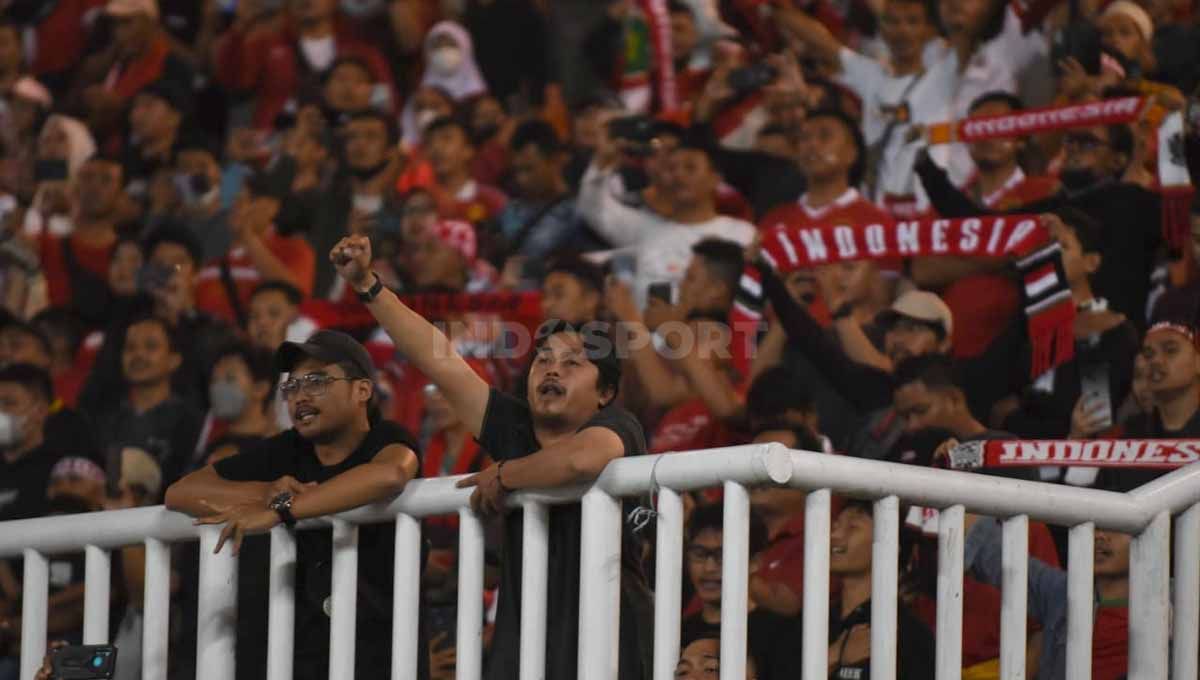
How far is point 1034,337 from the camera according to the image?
25.2 ft

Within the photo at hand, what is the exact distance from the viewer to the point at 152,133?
11719mm

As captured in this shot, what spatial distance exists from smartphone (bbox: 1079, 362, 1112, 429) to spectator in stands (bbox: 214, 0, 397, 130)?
514 centimetres

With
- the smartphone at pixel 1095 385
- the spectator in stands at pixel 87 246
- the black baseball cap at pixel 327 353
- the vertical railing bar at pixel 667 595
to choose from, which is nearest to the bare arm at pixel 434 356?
the black baseball cap at pixel 327 353

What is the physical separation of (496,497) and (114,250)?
636 centimetres

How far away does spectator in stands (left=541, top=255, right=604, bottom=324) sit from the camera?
28.8 feet

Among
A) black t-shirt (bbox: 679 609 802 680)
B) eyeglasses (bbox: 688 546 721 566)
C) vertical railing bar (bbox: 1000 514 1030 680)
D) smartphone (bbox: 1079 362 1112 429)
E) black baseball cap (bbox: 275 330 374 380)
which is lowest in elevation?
black t-shirt (bbox: 679 609 802 680)

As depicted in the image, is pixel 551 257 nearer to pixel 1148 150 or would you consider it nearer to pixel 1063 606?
pixel 1148 150

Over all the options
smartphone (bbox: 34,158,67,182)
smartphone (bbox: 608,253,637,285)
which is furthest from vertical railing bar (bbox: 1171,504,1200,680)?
smartphone (bbox: 34,158,67,182)

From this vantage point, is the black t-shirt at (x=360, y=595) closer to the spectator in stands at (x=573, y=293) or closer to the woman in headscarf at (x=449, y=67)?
the spectator in stands at (x=573, y=293)

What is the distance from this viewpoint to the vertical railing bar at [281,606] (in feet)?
17.1

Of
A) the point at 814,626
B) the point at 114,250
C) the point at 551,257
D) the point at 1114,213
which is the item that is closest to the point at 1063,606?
the point at 814,626

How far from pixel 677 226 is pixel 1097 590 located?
3542mm

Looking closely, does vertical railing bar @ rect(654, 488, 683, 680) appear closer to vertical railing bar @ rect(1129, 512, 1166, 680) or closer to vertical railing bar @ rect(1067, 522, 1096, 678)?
vertical railing bar @ rect(1067, 522, 1096, 678)

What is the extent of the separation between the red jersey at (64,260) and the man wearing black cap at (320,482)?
527cm
